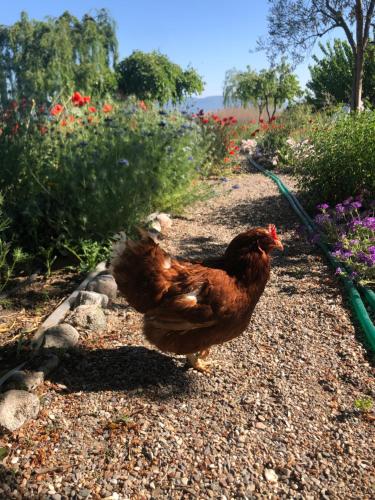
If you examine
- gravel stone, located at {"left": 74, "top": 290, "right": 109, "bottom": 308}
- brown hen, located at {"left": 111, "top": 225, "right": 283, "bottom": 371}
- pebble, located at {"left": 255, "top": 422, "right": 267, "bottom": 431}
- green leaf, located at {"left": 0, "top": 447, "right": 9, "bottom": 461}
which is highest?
brown hen, located at {"left": 111, "top": 225, "right": 283, "bottom": 371}

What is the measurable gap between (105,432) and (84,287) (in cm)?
165

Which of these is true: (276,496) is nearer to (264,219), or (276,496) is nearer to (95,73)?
(264,219)

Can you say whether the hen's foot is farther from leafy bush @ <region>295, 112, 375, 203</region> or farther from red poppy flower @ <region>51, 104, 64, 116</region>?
leafy bush @ <region>295, 112, 375, 203</region>

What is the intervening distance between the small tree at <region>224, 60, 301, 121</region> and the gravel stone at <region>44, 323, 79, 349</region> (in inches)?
1224

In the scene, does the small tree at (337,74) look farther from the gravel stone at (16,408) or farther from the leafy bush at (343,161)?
the gravel stone at (16,408)

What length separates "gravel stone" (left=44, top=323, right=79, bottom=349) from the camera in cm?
270

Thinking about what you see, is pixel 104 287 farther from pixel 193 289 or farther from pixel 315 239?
pixel 315 239

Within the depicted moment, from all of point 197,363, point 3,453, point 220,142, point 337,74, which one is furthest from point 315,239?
point 337,74

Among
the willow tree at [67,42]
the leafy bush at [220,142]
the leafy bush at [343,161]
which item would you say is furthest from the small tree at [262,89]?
the leafy bush at [343,161]

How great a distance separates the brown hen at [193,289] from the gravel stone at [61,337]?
619mm

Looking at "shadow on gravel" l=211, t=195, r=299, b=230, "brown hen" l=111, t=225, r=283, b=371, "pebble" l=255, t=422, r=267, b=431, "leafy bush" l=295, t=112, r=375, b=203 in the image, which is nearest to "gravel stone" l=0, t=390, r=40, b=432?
"brown hen" l=111, t=225, r=283, b=371

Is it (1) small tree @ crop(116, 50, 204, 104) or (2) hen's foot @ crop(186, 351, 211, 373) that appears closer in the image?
(2) hen's foot @ crop(186, 351, 211, 373)

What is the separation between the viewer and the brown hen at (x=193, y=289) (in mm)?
2279

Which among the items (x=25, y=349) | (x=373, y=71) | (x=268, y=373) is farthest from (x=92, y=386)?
(x=373, y=71)
